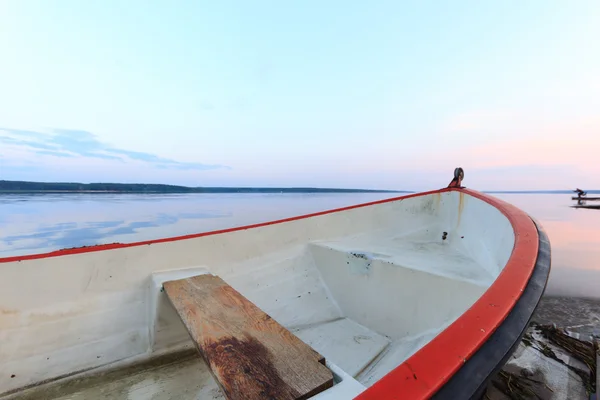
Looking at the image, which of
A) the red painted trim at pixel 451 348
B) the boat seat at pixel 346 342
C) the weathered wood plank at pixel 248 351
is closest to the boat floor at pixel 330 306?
the boat seat at pixel 346 342

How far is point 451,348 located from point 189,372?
5.47 ft

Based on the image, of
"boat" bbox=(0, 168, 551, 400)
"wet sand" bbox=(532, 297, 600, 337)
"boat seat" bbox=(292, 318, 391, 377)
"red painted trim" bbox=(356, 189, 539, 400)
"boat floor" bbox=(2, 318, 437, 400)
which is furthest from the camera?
"wet sand" bbox=(532, 297, 600, 337)

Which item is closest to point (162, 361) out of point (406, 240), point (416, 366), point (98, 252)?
point (98, 252)

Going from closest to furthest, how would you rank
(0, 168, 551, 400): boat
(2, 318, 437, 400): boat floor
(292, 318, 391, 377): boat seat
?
(0, 168, 551, 400): boat
(2, 318, 437, 400): boat floor
(292, 318, 391, 377): boat seat

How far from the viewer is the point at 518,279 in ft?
3.46

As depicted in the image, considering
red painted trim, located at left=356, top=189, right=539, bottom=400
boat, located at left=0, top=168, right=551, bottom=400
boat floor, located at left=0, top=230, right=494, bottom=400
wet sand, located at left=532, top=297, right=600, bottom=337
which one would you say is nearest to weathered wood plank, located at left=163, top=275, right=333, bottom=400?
boat, located at left=0, top=168, right=551, bottom=400

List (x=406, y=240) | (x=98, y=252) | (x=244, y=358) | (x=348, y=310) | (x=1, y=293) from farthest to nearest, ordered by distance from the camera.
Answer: (x=406, y=240) → (x=348, y=310) → (x=98, y=252) → (x=1, y=293) → (x=244, y=358)

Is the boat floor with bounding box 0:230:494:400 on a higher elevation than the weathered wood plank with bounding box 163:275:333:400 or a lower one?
lower

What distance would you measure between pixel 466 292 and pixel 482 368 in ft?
4.30

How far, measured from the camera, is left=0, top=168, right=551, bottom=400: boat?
812 mm

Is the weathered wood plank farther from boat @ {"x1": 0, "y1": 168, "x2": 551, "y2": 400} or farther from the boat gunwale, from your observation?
the boat gunwale

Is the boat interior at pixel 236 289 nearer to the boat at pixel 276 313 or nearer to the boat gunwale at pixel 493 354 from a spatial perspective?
the boat at pixel 276 313

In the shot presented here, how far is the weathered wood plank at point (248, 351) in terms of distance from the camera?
831mm

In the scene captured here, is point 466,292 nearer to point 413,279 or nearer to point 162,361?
point 413,279
